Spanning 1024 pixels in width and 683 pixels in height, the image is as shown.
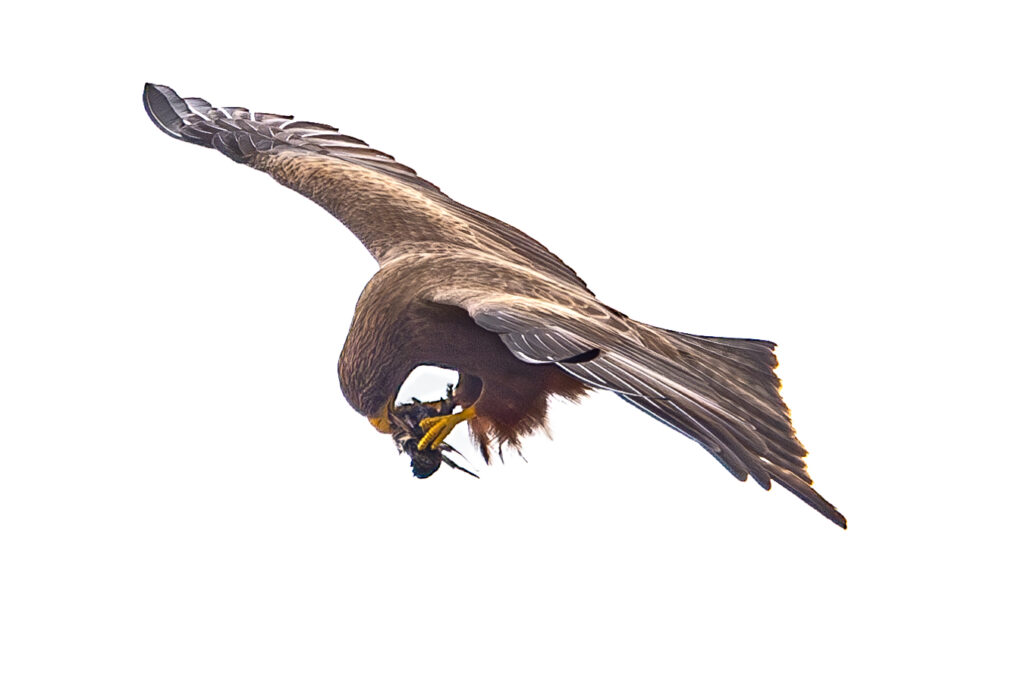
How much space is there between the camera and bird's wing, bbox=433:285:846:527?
395cm

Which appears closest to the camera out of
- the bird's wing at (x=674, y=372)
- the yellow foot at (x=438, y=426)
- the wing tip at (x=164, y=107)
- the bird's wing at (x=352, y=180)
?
the bird's wing at (x=674, y=372)

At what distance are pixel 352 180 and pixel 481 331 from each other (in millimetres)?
1359

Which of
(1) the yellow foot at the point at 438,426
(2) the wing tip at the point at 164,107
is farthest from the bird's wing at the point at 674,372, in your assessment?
(2) the wing tip at the point at 164,107

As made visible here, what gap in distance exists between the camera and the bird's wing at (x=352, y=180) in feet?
18.2

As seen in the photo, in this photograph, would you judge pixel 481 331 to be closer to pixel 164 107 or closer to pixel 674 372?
pixel 674 372

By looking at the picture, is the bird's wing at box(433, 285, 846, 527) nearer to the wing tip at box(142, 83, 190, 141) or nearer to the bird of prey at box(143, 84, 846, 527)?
the bird of prey at box(143, 84, 846, 527)

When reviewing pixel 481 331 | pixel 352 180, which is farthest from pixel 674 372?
pixel 352 180

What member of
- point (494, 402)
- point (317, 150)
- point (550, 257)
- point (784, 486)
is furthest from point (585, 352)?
point (317, 150)

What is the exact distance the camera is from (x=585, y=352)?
4.01 meters

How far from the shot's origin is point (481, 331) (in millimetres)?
4746

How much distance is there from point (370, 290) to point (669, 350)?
111 cm

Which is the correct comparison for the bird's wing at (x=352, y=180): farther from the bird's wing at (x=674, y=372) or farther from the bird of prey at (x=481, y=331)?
the bird's wing at (x=674, y=372)

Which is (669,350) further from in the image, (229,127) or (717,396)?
(229,127)

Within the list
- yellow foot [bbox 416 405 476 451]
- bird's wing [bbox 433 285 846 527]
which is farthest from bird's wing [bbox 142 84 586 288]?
bird's wing [bbox 433 285 846 527]
